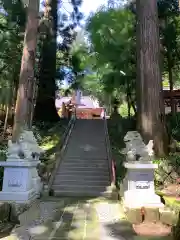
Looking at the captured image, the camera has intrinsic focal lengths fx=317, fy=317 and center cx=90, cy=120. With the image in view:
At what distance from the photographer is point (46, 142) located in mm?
15305

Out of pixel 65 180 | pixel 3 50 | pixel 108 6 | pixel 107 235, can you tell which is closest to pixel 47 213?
pixel 107 235

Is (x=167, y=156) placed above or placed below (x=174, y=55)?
below

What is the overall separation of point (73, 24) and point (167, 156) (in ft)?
33.6

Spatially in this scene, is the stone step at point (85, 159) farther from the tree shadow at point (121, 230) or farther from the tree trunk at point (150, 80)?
the tree shadow at point (121, 230)

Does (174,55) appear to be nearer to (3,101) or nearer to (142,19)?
(142,19)

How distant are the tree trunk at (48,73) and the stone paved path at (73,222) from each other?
403 inches

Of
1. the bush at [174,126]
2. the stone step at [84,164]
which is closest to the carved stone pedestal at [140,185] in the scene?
the stone step at [84,164]

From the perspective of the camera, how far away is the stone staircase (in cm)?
998

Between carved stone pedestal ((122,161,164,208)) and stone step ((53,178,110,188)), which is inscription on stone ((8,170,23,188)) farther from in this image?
carved stone pedestal ((122,161,164,208))

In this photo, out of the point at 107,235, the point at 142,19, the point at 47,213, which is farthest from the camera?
the point at 142,19

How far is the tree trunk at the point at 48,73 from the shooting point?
17375 millimetres

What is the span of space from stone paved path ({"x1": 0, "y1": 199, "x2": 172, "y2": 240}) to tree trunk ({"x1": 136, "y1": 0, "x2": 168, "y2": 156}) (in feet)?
11.2

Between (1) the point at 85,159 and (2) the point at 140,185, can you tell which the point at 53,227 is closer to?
(2) the point at 140,185

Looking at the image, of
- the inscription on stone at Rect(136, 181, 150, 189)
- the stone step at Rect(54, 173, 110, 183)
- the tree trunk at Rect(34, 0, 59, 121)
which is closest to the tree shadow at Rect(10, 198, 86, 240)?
the inscription on stone at Rect(136, 181, 150, 189)
